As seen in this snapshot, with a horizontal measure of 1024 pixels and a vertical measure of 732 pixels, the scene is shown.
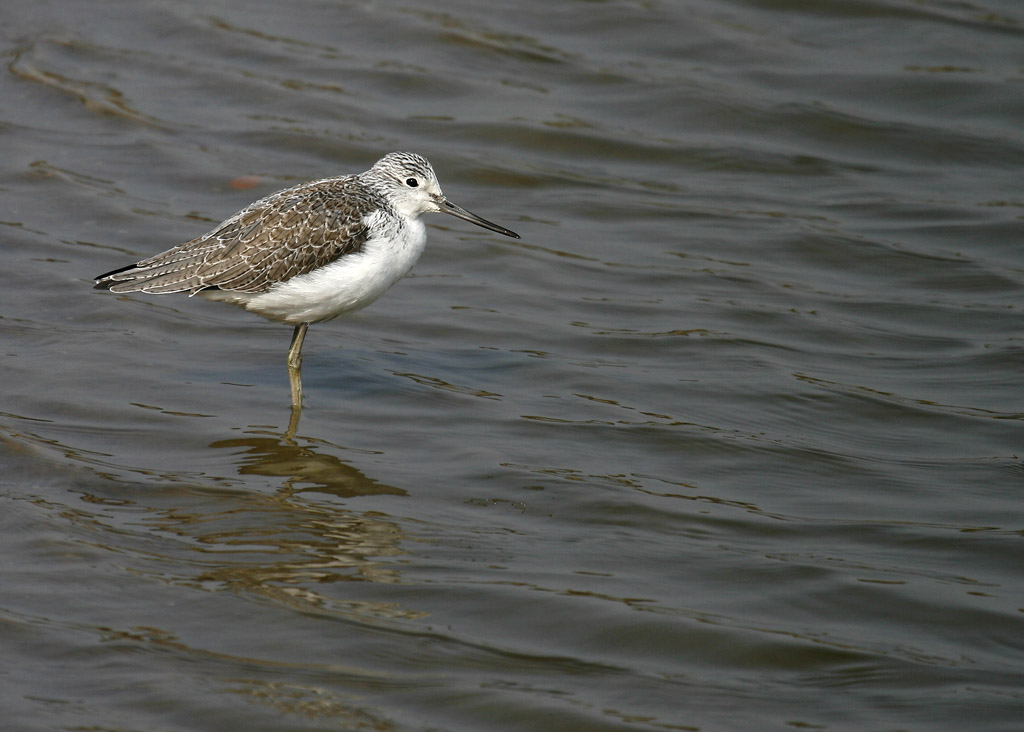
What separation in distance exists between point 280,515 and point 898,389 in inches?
155

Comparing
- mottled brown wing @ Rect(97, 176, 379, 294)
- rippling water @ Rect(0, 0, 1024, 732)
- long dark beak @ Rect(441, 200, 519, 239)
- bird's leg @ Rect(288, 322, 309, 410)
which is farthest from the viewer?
long dark beak @ Rect(441, 200, 519, 239)

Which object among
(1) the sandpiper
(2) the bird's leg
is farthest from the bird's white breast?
(2) the bird's leg

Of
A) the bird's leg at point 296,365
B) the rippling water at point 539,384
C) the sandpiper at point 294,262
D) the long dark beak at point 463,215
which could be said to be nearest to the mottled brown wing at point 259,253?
the sandpiper at point 294,262

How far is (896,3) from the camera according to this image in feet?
44.6

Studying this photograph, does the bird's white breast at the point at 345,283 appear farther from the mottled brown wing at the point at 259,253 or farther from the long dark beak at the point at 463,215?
the long dark beak at the point at 463,215

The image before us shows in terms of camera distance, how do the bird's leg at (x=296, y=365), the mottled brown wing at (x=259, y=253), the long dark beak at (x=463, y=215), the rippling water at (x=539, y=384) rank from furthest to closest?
the long dark beak at (x=463, y=215)
the bird's leg at (x=296, y=365)
the mottled brown wing at (x=259, y=253)
the rippling water at (x=539, y=384)

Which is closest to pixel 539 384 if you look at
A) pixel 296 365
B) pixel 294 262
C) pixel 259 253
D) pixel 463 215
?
pixel 463 215

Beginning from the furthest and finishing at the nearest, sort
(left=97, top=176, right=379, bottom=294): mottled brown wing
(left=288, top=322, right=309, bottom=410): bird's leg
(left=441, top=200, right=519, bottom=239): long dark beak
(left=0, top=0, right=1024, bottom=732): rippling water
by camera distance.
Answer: (left=441, top=200, right=519, bottom=239): long dark beak < (left=288, top=322, right=309, bottom=410): bird's leg < (left=97, top=176, right=379, bottom=294): mottled brown wing < (left=0, top=0, right=1024, bottom=732): rippling water

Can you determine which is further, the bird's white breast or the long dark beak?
the long dark beak

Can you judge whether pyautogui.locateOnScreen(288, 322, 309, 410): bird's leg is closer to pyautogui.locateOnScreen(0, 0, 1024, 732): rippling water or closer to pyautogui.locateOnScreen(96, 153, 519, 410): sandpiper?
pyautogui.locateOnScreen(96, 153, 519, 410): sandpiper

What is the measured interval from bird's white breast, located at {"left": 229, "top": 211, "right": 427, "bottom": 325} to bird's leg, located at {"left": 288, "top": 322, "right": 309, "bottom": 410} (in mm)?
142

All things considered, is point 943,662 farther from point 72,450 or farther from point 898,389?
point 72,450

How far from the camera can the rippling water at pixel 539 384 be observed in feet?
16.9

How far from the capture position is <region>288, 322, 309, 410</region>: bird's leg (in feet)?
25.5
